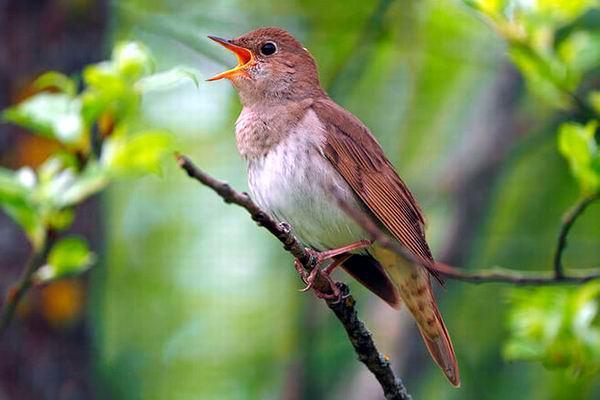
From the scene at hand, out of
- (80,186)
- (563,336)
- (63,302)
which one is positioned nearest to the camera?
(80,186)

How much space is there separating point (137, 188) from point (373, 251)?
318 cm

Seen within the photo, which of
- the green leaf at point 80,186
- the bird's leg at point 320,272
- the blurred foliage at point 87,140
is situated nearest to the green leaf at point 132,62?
the blurred foliage at point 87,140

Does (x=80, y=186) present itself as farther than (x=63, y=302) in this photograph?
No

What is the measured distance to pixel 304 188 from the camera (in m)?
3.68

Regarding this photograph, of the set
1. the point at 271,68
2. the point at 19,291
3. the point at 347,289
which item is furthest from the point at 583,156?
the point at 19,291

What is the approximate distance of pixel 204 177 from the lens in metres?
2.10

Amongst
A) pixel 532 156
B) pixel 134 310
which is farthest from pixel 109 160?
pixel 532 156

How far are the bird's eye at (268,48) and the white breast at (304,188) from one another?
0.60 metres

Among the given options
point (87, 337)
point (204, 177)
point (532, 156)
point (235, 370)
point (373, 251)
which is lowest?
point (235, 370)

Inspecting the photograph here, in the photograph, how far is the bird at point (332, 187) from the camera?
3.71m

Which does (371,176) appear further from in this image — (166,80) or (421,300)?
(166,80)

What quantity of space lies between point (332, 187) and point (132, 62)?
1096 mm

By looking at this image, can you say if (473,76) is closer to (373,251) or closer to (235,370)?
(235,370)

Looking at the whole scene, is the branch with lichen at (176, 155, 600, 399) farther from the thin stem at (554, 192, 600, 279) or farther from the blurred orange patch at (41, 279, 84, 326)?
the blurred orange patch at (41, 279, 84, 326)
